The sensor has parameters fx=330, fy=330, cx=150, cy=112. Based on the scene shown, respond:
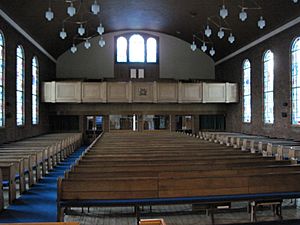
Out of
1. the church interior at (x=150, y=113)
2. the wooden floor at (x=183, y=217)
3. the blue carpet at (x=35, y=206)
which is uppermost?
the church interior at (x=150, y=113)

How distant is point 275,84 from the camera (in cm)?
1413

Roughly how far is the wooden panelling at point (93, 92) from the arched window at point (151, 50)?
4.80 metres

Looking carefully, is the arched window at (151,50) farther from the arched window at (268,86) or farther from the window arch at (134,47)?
the arched window at (268,86)

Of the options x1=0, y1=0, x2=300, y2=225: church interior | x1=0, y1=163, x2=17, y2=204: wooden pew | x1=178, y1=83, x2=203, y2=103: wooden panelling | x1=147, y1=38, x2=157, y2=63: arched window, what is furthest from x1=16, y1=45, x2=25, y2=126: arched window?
x1=147, y1=38, x2=157, y2=63: arched window

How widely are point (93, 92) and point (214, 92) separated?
6.73 meters

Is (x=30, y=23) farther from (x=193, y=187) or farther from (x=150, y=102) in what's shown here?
(x=193, y=187)

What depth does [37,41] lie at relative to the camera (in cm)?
1606

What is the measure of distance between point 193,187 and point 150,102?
14518 mm

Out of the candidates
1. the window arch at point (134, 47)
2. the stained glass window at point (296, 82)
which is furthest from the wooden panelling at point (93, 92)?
the stained glass window at point (296, 82)

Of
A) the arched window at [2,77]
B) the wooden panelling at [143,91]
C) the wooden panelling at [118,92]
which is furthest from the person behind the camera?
the wooden panelling at [143,91]

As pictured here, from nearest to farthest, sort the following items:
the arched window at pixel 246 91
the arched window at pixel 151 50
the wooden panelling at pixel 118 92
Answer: the arched window at pixel 246 91, the wooden panelling at pixel 118 92, the arched window at pixel 151 50

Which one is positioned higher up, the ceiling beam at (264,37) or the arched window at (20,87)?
the ceiling beam at (264,37)

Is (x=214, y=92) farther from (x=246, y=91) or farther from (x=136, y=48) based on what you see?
(x=136, y=48)

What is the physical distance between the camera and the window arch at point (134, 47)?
69.5 feet
